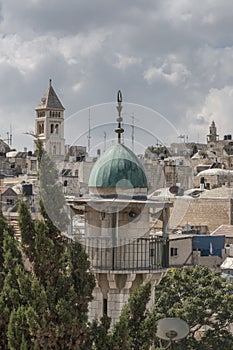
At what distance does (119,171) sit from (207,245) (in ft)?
74.3

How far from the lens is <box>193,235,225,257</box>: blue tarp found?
97.3ft

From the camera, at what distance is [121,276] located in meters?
7.98

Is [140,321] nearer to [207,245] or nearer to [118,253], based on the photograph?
[118,253]

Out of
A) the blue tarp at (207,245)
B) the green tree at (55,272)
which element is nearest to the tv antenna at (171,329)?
the green tree at (55,272)

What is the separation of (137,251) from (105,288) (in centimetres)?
54

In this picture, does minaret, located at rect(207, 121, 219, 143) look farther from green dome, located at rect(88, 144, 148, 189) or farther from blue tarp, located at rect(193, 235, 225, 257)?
green dome, located at rect(88, 144, 148, 189)

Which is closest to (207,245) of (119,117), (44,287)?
(119,117)

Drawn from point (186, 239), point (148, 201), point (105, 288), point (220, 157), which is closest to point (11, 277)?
point (105, 288)

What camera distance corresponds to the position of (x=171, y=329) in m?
7.21

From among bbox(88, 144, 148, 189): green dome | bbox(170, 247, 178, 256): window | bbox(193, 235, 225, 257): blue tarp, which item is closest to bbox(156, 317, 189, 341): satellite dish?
bbox(88, 144, 148, 189): green dome

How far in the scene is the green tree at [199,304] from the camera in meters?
18.2

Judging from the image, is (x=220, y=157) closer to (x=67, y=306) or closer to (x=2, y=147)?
(x=2, y=147)

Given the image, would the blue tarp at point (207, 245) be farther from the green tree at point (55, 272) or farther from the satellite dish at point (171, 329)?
the satellite dish at point (171, 329)

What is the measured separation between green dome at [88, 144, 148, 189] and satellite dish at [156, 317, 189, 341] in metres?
1.52
